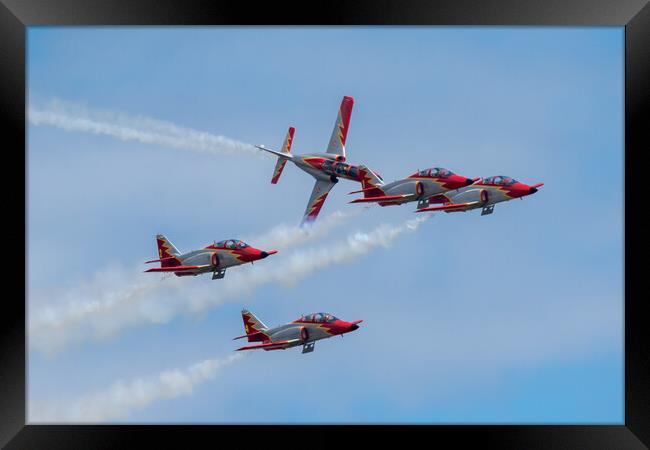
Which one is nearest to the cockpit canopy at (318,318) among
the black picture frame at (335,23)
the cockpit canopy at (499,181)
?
the cockpit canopy at (499,181)

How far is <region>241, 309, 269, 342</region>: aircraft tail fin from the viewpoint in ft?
183

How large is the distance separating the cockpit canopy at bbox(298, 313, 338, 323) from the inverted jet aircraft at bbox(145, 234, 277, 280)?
3025mm

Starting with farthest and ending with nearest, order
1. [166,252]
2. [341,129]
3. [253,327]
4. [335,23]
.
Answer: [341,129]
[253,327]
[166,252]
[335,23]

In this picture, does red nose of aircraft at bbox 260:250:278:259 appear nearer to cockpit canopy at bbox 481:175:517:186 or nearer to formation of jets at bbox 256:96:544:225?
formation of jets at bbox 256:96:544:225

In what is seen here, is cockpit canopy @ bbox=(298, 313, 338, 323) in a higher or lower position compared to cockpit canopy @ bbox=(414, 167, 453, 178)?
lower

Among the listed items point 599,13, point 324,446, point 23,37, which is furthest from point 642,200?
point 23,37

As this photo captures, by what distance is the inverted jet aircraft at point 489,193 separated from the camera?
54.1 m

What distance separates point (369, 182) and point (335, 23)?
14952mm

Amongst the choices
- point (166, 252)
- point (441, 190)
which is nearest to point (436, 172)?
point (441, 190)

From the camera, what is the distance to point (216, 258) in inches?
2147

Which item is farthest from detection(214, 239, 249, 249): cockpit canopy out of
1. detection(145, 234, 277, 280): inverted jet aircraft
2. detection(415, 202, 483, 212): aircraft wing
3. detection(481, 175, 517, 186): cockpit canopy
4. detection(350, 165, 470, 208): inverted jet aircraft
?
detection(481, 175, 517, 186): cockpit canopy

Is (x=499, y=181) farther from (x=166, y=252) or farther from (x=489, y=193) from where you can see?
(x=166, y=252)

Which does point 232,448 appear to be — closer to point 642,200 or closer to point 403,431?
point 403,431

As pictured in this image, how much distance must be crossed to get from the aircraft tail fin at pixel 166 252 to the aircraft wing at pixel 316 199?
7.12m
